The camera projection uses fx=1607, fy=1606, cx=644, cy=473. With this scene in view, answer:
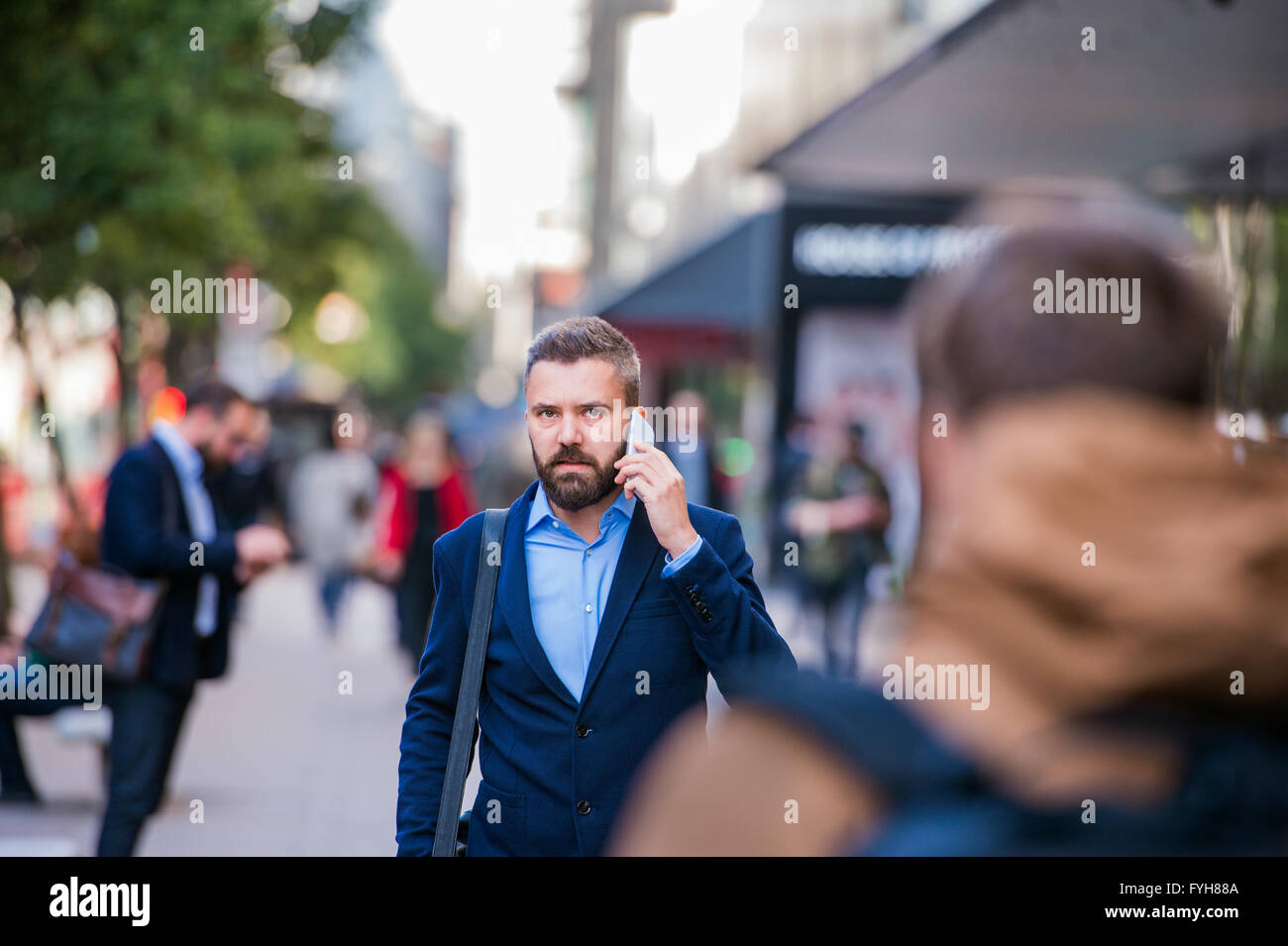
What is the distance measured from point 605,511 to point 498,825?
27.1 inches

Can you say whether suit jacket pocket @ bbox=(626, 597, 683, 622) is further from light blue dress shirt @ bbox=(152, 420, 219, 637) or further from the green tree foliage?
the green tree foliage

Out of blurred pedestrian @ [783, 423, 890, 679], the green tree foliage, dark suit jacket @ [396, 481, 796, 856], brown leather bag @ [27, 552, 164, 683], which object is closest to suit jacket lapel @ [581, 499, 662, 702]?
dark suit jacket @ [396, 481, 796, 856]

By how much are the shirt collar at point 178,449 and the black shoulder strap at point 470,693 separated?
340 cm

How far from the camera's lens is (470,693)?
318 centimetres

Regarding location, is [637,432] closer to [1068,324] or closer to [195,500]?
[1068,324]

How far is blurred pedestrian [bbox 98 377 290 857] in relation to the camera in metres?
5.90

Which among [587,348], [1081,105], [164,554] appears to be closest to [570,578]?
[587,348]

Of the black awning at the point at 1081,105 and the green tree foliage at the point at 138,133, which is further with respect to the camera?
the green tree foliage at the point at 138,133

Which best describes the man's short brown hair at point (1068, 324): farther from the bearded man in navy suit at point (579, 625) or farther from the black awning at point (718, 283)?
the black awning at point (718, 283)

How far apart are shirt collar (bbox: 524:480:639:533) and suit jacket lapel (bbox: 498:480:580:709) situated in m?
0.02

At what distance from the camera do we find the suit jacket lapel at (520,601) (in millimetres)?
3176

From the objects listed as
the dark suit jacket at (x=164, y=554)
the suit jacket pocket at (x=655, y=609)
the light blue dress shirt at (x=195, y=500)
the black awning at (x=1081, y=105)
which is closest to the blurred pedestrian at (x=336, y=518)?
the black awning at (x=1081, y=105)
